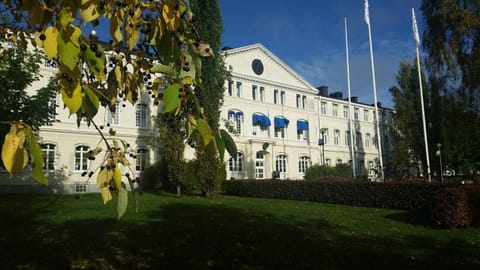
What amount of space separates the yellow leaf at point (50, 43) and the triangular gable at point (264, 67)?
1376 inches

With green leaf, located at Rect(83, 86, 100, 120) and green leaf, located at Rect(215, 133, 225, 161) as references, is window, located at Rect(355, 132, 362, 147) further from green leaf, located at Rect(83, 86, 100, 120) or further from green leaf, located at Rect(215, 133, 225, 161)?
green leaf, located at Rect(83, 86, 100, 120)

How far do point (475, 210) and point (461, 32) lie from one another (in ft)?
58.5

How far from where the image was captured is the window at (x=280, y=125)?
1601 inches

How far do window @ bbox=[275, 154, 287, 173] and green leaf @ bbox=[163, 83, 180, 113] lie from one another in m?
38.8

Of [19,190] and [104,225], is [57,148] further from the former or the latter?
[104,225]

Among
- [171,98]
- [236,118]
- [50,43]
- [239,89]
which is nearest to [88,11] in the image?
[50,43]

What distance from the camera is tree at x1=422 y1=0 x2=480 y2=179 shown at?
2394cm

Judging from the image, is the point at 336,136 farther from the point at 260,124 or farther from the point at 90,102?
the point at 90,102

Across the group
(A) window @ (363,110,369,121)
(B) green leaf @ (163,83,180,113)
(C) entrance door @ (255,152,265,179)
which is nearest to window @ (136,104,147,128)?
(C) entrance door @ (255,152,265,179)

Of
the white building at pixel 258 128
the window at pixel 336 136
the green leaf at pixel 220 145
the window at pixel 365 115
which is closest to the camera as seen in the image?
the green leaf at pixel 220 145

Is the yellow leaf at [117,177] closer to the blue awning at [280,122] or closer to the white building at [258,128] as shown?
the white building at [258,128]

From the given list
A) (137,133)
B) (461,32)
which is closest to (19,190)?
(137,133)

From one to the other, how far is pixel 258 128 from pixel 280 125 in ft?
9.46

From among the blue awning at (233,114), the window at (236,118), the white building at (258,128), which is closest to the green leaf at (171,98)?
the white building at (258,128)
